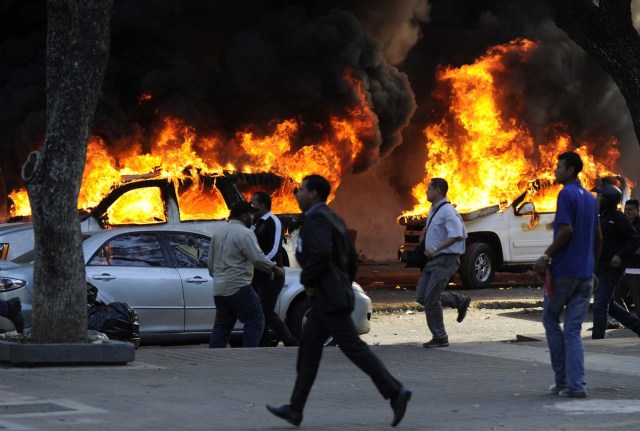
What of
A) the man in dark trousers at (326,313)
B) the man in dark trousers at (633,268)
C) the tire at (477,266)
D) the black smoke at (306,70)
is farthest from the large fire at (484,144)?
the man in dark trousers at (326,313)

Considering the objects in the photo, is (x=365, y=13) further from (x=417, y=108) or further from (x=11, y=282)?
(x=11, y=282)

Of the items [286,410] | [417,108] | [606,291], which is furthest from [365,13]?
[286,410]

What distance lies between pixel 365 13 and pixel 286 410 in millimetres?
20631

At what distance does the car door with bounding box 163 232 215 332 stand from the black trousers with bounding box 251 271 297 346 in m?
0.62

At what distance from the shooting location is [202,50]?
27.4 meters

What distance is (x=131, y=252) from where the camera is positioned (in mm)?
13023

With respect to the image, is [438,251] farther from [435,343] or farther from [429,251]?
[435,343]

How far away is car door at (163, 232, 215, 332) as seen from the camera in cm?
1302

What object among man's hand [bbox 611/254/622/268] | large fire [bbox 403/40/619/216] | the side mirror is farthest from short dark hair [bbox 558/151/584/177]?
large fire [bbox 403/40/619/216]

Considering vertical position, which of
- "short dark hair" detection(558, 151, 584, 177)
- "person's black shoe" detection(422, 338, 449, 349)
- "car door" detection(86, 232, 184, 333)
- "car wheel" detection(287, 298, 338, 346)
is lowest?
"person's black shoe" detection(422, 338, 449, 349)

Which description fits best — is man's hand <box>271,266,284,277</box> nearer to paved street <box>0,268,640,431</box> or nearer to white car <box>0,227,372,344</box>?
paved street <box>0,268,640,431</box>

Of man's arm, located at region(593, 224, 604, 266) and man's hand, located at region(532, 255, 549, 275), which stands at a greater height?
man's arm, located at region(593, 224, 604, 266)

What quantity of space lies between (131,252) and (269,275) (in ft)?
4.89

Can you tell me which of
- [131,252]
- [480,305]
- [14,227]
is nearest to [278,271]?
[131,252]
